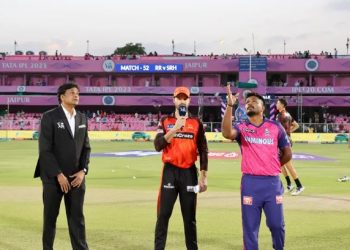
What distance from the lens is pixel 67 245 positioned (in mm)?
7566

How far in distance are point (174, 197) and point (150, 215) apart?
10.7 feet

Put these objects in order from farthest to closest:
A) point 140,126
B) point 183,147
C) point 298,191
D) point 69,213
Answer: point 140,126, point 298,191, point 183,147, point 69,213

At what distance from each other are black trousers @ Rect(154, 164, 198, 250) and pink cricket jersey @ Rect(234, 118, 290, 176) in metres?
0.83

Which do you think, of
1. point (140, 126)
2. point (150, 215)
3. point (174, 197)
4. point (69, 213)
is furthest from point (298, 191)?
point (140, 126)

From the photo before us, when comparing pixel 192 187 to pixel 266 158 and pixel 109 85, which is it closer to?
pixel 266 158

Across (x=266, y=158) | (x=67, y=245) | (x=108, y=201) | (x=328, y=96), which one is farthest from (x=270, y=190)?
(x=328, y=96)

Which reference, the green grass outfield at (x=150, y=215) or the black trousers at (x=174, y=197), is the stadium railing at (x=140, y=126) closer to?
the green grass outfield at (x=150, y=215)

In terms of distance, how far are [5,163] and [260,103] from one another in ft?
56.9

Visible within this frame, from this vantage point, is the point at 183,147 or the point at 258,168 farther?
the point at 183,147

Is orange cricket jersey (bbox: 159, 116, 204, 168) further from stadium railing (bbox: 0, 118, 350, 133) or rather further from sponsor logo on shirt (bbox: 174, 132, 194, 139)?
stadium railing (bbox: 0, 118, 350, 133)

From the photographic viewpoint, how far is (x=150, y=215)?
9891mm

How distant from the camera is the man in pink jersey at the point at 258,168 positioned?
5.98 metres

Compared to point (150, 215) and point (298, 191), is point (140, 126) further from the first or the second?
point (150, 215)

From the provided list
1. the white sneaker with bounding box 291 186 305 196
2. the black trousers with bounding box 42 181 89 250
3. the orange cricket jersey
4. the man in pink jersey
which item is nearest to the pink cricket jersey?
the man in pink jersey
